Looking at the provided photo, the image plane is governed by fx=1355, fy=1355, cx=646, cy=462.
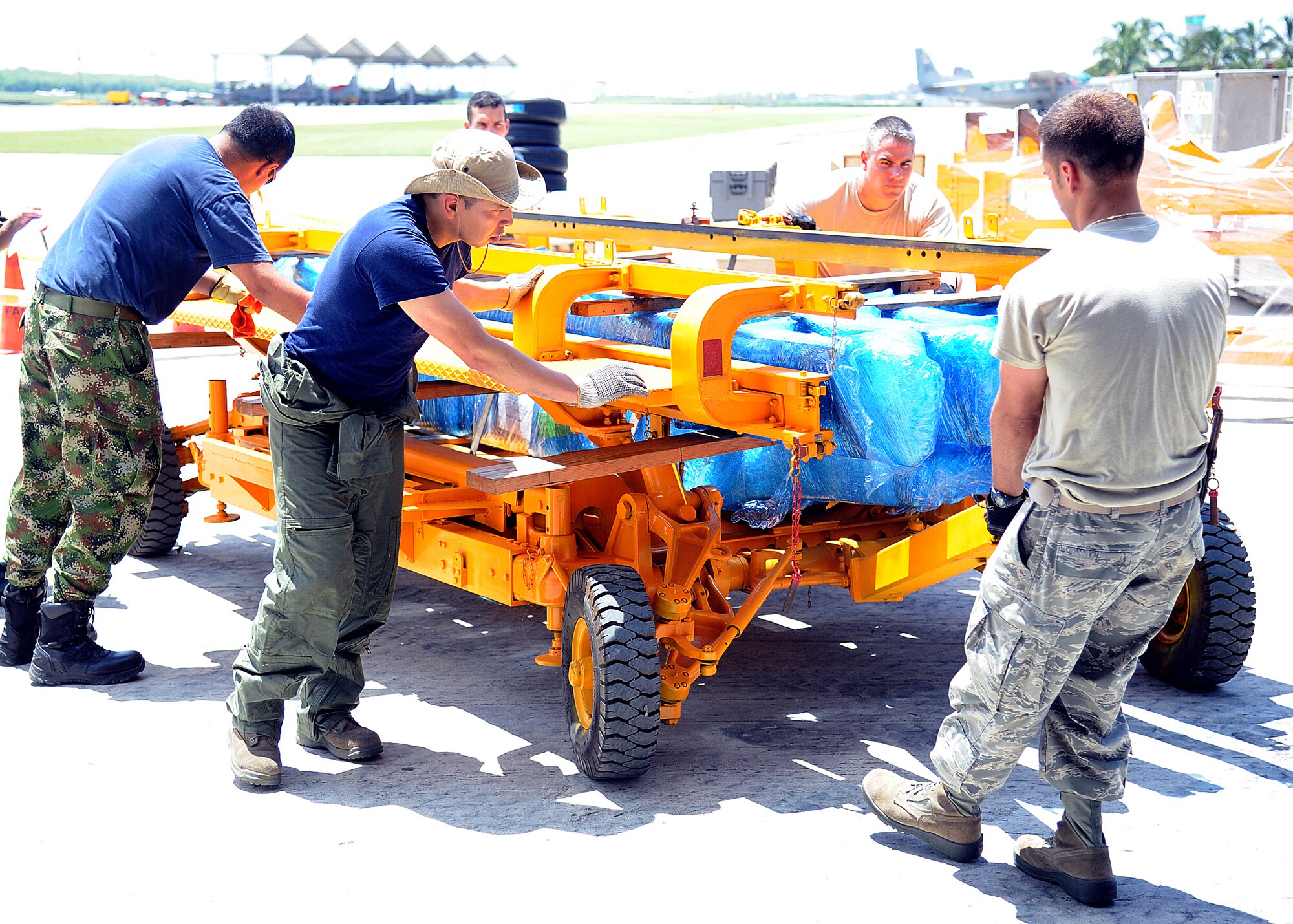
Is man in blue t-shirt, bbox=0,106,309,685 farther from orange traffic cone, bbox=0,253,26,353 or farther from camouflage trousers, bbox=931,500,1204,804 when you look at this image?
orange traffic cone, bbox=0,253,26,353

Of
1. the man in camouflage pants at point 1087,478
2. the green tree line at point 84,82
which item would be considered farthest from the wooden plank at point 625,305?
the green tree line at point 84,82

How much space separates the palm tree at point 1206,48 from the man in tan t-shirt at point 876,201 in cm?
8464

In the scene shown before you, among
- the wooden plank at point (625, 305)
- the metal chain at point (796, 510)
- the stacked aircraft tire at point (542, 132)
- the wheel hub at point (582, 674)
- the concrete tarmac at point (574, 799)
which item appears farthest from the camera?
the stacked aircraft tire at point (542, 132)

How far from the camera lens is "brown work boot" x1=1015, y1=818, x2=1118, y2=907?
10.9 feet

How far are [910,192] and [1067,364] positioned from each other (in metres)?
3.90

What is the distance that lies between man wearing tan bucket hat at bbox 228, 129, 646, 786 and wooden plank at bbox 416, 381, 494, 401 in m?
1.04

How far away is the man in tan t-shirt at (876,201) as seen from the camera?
6336 millimetres

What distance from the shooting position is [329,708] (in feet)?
13.9

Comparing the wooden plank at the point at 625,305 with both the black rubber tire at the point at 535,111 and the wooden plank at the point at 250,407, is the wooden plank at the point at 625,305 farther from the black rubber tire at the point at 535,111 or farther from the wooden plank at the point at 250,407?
the black rubber tire at the point at 535,111

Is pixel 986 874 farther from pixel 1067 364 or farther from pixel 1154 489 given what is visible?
pixel 1067 364

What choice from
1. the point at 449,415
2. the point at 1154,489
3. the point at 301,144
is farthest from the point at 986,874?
the point at 301,144

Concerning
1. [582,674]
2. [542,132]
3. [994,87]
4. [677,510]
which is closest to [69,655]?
[582,674]

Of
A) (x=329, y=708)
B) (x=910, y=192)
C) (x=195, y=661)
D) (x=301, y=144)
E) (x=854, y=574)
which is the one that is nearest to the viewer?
(x=329, y=708)

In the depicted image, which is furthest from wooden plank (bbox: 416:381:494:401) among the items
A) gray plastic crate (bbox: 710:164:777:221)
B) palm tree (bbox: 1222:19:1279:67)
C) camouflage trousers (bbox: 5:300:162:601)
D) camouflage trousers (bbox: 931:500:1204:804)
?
palm tree (bbox: 1222:19:1279:67)
